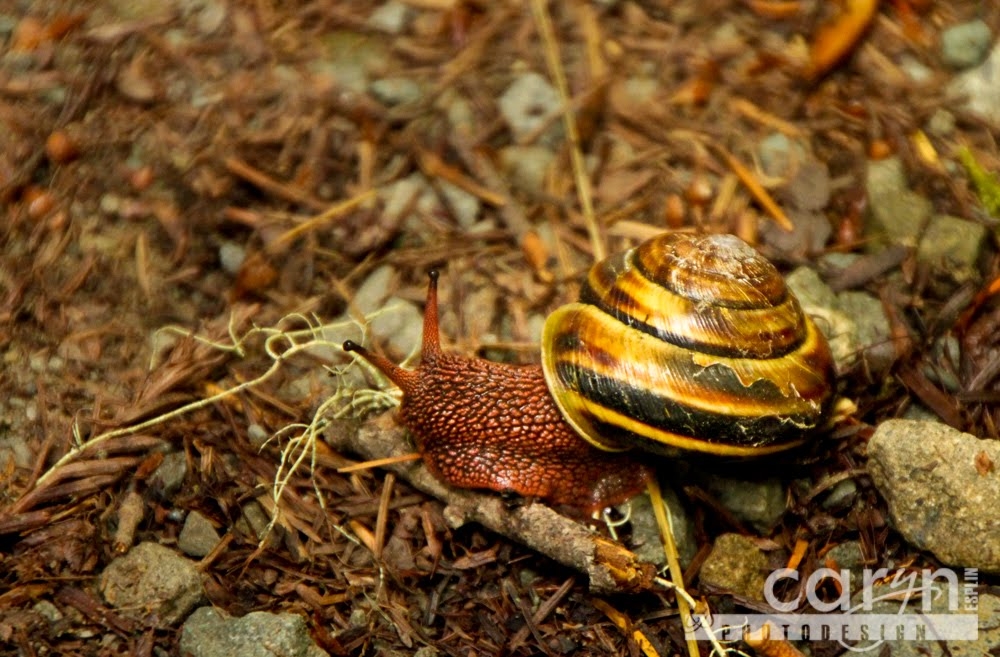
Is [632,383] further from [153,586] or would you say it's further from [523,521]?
[153,586]

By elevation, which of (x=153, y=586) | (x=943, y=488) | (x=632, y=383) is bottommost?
(x=153, y=586)

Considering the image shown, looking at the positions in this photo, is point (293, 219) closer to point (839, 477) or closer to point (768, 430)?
point (768, 430)

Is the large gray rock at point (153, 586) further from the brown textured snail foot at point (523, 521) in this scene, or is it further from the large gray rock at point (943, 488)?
the large gray rock at point (943, 488)

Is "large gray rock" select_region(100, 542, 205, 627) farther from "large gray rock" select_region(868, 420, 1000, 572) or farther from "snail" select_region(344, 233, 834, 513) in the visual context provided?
"large gray rock" select_region(868, 420, 1000, 572)

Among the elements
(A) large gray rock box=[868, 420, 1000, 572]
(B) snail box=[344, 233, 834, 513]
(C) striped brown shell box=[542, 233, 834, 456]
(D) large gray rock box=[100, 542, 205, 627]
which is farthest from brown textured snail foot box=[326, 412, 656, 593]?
(A) large gray rock box=[868, 420, 1000, 572]

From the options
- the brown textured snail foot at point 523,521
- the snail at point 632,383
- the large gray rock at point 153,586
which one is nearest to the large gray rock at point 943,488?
the snail at point 632,383

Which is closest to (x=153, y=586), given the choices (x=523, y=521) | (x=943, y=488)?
(x=523, y=521)

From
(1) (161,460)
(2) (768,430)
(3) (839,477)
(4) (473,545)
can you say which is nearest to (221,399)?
(1) (161,460)
